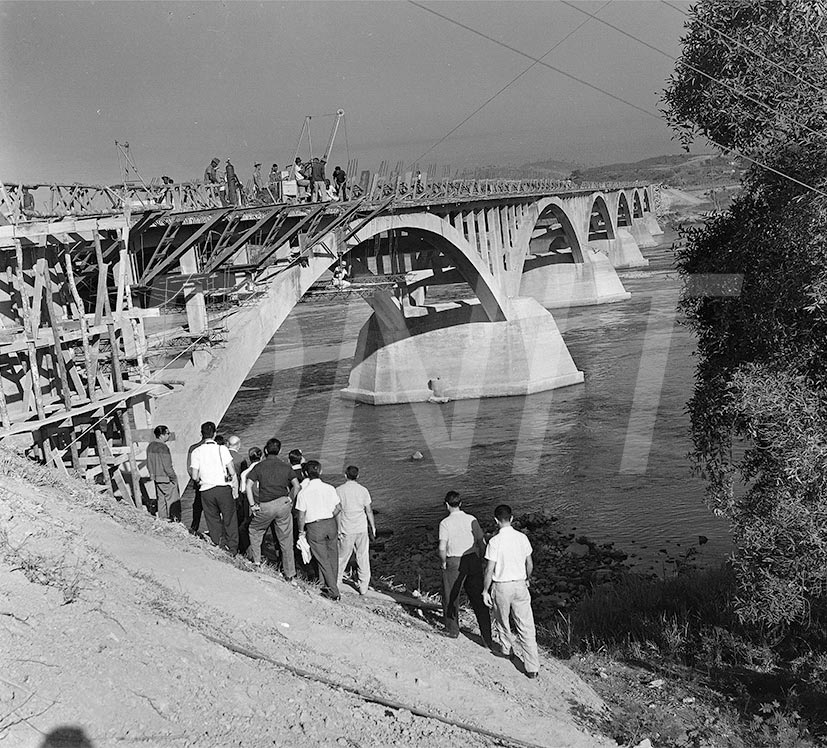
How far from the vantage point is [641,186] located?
282ft

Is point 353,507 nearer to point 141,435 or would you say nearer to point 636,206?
point 141,435

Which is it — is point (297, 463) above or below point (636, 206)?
below

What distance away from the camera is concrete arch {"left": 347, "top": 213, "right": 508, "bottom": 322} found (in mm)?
24594

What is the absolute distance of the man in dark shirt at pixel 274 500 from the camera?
9.52m

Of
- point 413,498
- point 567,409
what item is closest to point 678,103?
point 413,498

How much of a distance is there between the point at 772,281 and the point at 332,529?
223 inches

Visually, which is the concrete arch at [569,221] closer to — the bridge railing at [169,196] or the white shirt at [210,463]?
the bridge railing at [169,196]

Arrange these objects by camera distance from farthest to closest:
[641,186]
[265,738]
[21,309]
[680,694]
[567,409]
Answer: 1. [641,186]
2. [567,409]
3. [21,309]
4. [680,694]
5. [265,738]

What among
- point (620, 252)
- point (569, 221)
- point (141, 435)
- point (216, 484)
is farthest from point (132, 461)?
point (620, 252)

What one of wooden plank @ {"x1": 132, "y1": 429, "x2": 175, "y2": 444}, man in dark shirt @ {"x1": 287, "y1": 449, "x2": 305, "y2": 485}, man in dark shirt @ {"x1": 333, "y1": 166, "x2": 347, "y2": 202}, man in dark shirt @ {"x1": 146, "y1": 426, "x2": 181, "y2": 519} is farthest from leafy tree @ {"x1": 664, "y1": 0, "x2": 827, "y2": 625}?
man in dark shirt @ {"x1": 333, "y1": 166, "x2": 347, "y2": 202}

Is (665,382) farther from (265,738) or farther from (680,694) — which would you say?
(265,738)

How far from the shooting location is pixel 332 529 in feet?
30.8

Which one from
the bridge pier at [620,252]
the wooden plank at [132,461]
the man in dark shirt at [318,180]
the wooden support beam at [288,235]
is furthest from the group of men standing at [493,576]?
the bridge pier at [620,252]

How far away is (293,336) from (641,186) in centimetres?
4865
